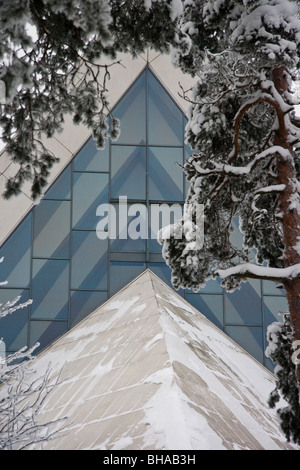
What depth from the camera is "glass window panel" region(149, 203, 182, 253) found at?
15586mm

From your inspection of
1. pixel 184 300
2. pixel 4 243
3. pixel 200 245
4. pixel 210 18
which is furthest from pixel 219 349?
pixel 210 18

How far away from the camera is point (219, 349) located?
1280cm

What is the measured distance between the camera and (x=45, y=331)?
14.9 meters

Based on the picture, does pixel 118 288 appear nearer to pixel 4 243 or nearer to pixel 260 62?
pixel 4 243

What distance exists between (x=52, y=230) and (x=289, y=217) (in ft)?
28.4

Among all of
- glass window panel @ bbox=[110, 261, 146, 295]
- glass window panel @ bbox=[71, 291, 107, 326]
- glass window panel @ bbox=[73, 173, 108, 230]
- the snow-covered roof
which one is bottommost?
the snow-covered roof

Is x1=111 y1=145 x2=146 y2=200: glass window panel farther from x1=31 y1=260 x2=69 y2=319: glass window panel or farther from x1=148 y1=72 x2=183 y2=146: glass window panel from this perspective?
x1=31 y1=260 x2=69 y2=319: glass window panel

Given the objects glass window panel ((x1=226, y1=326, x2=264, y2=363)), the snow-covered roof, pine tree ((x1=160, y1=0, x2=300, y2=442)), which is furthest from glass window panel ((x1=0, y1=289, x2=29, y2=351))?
pine tree ((x1=160, y1=0, x2=300, y2=442))

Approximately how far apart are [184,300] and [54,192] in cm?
396

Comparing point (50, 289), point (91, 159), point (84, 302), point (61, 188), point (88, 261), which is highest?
point (91, 159)

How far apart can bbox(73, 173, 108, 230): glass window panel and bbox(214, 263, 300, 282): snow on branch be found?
8.19m

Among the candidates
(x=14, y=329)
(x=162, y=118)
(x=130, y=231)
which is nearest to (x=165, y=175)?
(x=162, y=118)

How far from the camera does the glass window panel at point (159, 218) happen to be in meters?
15.6

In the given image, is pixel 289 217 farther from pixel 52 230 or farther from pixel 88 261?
pixel 52 230
